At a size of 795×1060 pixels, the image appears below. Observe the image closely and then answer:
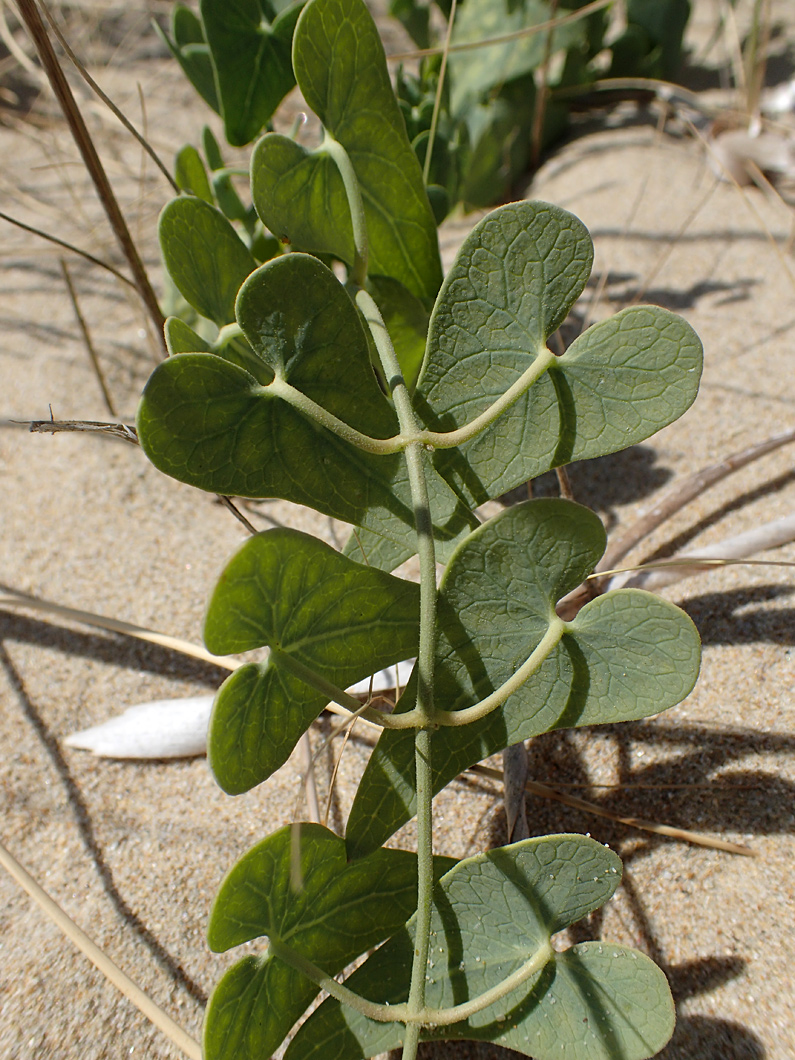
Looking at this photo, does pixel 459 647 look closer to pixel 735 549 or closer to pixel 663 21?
pixel 735 549

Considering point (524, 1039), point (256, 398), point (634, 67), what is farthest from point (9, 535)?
point (634, 67)

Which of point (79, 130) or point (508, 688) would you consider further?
point (79, 130)

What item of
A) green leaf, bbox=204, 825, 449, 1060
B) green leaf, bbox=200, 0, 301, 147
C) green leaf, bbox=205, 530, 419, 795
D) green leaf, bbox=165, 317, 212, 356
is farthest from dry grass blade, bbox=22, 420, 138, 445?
green leaf, bbox=200, 0, 301, 147

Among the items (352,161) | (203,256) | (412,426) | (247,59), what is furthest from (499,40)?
(412,426)

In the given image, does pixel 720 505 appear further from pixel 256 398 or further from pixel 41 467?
pixel 41 467

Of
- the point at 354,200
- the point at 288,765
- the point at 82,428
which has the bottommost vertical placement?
the point at 288,765

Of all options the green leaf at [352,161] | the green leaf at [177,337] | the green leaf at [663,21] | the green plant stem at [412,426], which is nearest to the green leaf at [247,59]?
the green leaf at [352,161]

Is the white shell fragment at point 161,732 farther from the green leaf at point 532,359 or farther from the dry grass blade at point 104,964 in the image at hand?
the green leaf at point 532,359
